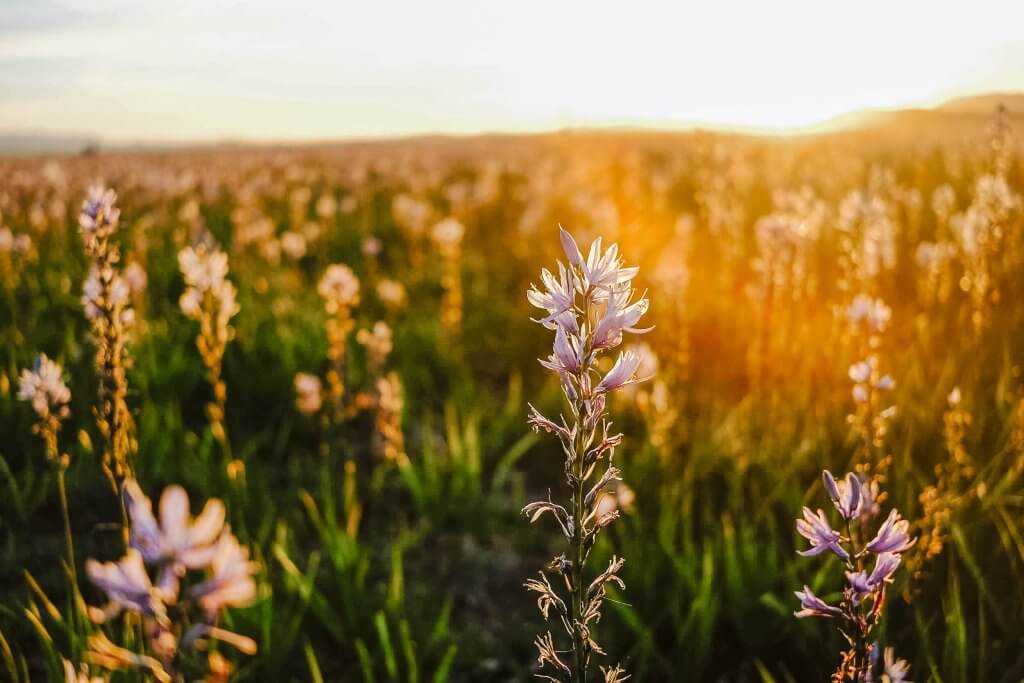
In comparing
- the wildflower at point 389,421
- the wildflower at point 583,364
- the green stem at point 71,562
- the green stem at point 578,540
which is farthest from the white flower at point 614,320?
the wildflower at point 389,421

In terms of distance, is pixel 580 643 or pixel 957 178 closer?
pixel 580 643

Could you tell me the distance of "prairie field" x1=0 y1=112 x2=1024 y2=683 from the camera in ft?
4.53

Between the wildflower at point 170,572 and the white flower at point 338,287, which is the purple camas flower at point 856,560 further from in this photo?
the white flower at point 338,287

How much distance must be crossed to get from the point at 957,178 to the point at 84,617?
8905mm

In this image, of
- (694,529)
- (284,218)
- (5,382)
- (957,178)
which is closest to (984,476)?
(694,529)

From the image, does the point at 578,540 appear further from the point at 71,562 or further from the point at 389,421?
the point at 389,421

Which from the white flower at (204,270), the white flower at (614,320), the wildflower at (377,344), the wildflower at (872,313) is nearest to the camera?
the white flower at (614,320)

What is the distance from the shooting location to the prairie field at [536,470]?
138cm

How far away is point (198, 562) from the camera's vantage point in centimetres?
85

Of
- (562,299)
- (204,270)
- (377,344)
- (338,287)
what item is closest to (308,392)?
(377,344)

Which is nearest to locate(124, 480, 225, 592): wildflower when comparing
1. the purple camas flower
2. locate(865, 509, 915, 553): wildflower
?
the purple camas flower

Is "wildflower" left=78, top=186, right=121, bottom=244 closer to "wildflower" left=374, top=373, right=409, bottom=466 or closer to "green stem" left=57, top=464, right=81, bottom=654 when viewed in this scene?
"green stem" left=57, top=464, right=81, bottom=654

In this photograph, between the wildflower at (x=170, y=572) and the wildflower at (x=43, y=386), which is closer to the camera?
the wildflower at (x=170, y=572)

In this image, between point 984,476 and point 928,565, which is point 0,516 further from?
point 984,476
